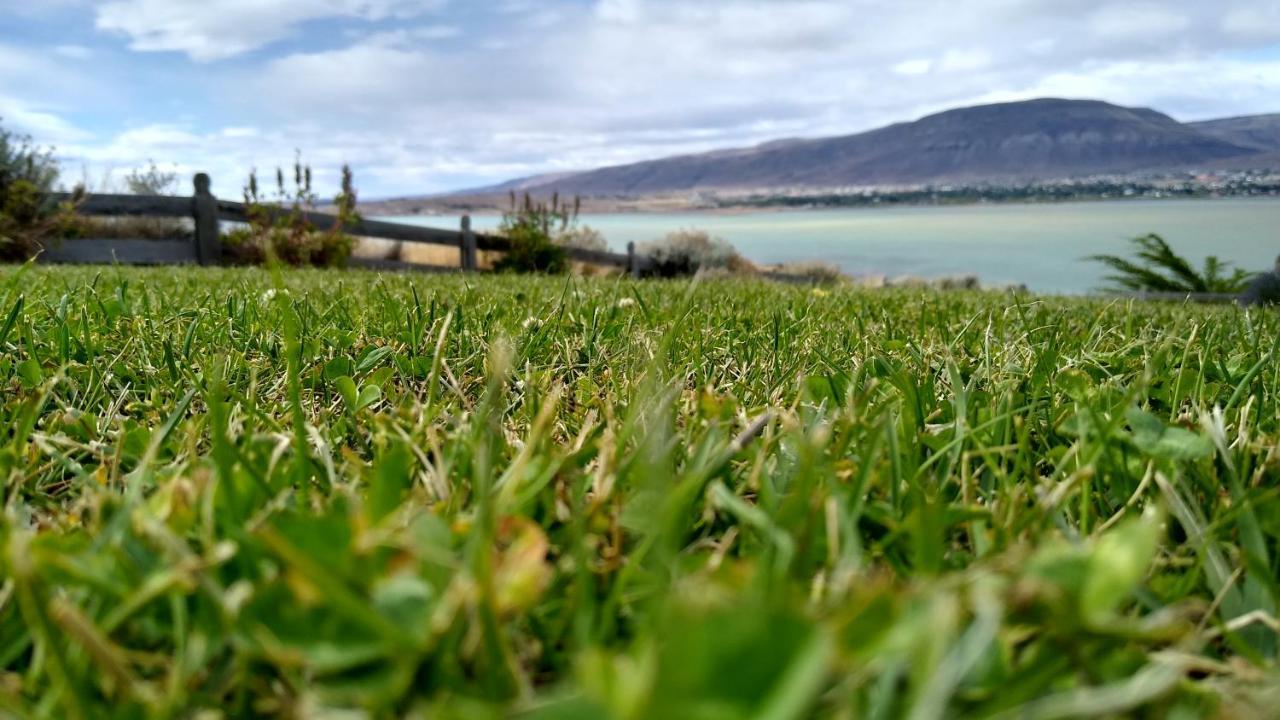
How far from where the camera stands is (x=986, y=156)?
182 metres

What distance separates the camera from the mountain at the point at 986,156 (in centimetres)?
16900

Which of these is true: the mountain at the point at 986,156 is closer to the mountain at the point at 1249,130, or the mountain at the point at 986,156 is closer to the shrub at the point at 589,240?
the mountain at the point at 1249,130

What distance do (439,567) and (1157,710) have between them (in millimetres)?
483

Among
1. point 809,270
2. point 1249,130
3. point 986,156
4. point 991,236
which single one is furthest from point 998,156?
point 809,270

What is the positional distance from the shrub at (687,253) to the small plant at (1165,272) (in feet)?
29.9

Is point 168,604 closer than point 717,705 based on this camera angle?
No

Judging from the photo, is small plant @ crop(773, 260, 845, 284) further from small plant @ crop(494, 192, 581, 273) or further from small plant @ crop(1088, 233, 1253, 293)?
small plant @ crop(1088, 233, 1253, 293)

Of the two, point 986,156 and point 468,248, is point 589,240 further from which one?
point 986,156

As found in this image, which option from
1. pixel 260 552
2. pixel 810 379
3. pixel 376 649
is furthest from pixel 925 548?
pixel 810 379

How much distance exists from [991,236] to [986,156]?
12938cm

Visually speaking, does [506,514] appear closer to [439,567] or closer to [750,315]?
[439,567]

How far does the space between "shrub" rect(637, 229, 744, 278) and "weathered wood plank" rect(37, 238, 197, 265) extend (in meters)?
11.1

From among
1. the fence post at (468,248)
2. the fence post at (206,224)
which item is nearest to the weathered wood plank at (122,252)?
the fence post at (206,224)

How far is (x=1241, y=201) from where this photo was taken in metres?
104
